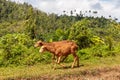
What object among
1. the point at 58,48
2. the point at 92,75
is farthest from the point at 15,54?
the point at 92,75

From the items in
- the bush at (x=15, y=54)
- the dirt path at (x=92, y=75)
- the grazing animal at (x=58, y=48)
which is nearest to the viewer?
the dirt path at (x=92, y=75)

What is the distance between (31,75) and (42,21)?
10147cm

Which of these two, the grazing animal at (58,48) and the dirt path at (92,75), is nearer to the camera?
the dirt path at (92,75)

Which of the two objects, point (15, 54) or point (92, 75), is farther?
point (15, 54)

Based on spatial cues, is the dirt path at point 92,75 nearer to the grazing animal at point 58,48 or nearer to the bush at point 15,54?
the grazing animal at point 58,48

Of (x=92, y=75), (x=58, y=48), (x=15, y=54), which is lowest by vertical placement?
(x=92, y=75)

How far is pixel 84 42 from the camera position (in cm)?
2103

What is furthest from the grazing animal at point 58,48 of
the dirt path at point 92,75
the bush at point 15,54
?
the bush at point 15,54

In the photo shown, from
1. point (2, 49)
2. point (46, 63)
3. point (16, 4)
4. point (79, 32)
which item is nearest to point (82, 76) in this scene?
point (46, 63)

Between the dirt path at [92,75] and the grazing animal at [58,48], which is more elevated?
the grazing animal at [58,48]

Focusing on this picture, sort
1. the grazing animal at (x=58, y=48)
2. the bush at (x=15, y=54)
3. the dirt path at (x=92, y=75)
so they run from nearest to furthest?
the dirt path at (x=92, y=75), the grazing animal at (x=58, y=48), the bush at (x=15, y=54)

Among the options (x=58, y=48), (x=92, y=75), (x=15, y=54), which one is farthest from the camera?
(x=15, y=54)

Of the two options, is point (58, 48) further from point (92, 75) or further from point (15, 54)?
point (15, 54)

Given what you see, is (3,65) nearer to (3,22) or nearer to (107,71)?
(107,71)
